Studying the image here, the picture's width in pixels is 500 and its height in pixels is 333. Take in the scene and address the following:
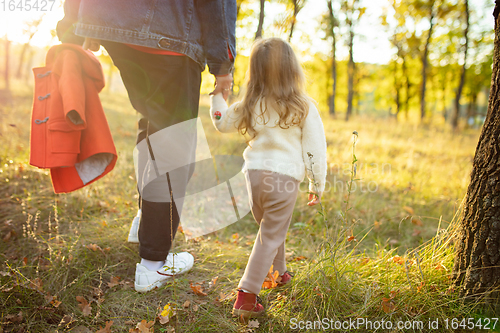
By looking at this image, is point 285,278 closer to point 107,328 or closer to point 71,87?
point 107,328

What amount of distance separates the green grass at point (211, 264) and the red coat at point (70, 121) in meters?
0.57

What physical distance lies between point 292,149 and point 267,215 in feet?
1.36

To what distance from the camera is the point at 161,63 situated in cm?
159

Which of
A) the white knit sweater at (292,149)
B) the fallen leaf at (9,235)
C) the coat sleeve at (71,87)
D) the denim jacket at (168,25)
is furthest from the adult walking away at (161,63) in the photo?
the fallen leaf at (9,235)

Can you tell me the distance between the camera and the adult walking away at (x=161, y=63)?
1.53 m

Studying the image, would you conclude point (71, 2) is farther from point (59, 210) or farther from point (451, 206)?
point (451, 206)

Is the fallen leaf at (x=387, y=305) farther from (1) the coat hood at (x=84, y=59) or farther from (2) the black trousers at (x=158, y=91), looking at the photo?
(1) the coat hood at (x=84, y=59)

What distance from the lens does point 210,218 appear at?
3.08 metres

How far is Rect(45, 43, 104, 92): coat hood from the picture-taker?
177 centimetres

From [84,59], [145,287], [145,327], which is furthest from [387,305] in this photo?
[84,59]

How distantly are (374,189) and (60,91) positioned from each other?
3573 millimetres

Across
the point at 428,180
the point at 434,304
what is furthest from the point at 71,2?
the point at 428,180

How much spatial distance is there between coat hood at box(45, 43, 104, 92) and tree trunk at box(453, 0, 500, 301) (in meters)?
2.26

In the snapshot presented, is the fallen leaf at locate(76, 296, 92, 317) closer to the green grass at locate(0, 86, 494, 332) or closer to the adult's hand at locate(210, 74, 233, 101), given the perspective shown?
the green grass at locate(0, 86, 494, 332)
